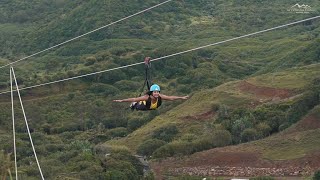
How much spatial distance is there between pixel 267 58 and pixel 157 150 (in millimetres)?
44078

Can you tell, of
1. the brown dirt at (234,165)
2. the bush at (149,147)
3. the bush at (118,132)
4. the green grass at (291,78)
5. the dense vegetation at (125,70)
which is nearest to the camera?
the brown dirt at (234,165)

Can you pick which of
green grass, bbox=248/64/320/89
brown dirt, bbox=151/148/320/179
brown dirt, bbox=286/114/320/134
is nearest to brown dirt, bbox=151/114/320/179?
brown dirt, bbox=151/148/320/179

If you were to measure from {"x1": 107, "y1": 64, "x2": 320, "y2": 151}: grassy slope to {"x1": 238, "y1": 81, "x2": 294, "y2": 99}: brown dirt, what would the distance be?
59cm

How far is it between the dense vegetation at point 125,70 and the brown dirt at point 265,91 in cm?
282

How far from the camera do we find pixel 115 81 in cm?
8538

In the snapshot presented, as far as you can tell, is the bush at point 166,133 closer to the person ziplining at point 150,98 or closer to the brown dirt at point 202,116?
the brown dirt at point 202,116

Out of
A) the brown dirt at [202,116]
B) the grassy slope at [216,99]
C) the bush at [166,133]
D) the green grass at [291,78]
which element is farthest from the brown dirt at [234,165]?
the green grass at [291,78]

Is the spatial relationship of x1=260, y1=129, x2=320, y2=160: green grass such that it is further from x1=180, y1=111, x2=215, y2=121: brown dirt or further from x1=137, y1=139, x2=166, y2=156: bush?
x1=180, y1=111, x2=215, y2=121: brown dirt

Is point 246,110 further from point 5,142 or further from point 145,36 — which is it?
point 145,36

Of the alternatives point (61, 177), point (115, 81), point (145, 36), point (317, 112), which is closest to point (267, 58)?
point (115, 81)

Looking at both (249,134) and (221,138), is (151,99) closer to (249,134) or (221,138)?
(221,138)

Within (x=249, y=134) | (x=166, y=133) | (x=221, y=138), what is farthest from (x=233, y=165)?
(x=166, y=133)

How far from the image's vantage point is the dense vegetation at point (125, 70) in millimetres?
51750

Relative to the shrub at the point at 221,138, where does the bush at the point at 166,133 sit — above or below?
below
